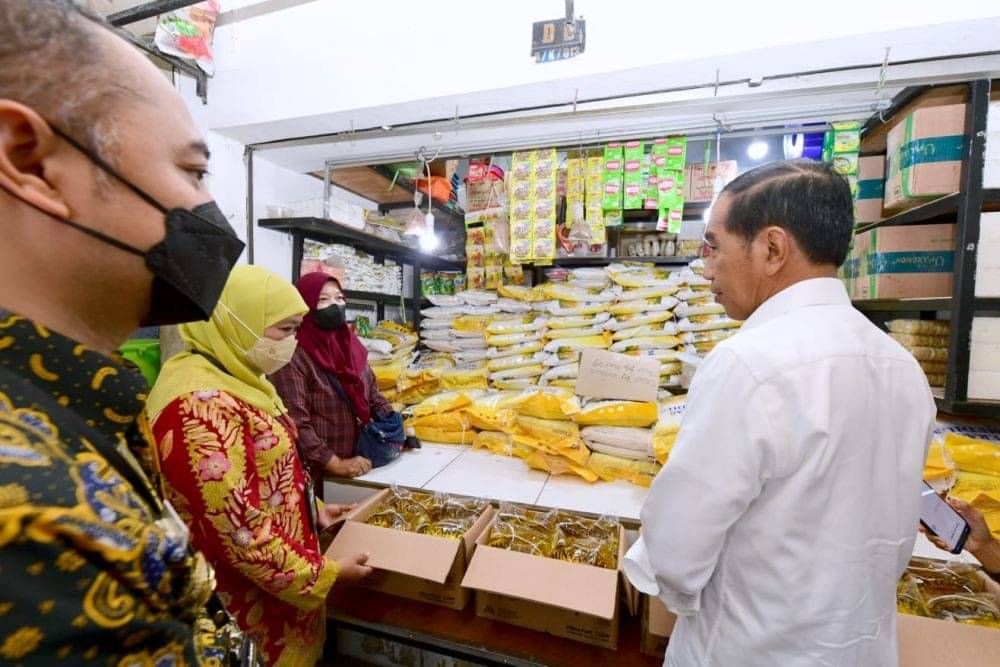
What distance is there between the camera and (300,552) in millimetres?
1084

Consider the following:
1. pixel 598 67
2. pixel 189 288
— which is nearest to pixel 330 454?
pixel 189 288

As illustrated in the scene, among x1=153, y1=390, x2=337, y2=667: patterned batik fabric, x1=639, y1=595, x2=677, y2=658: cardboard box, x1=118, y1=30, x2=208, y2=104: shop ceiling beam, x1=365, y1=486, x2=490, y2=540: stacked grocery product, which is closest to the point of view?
x1=153, y1=390, x2=337, y2=667: patterned batik fabric

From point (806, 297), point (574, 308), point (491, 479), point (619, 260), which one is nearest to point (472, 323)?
point (574, 308)

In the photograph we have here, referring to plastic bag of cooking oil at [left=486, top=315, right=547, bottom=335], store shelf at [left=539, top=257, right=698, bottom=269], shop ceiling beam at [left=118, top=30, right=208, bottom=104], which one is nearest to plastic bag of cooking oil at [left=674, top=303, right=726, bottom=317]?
store shelf at [left=539, top=257, right=698, bottom=269]

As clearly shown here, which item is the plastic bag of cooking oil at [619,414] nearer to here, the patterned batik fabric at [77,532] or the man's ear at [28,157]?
the patterned batik fabric at [77,532]

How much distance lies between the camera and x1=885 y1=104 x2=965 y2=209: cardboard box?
1570 millimetres

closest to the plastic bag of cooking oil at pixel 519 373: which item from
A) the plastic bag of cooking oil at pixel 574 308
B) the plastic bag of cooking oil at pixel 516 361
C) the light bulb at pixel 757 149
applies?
the plastic bag of cooking oil at pixel 516 361

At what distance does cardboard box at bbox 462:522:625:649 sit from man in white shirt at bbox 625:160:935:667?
0.87 ft

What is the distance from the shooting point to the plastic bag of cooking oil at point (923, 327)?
1741 mm

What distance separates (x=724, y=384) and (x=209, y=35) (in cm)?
295

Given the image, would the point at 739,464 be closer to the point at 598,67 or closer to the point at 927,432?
the point at 927,432

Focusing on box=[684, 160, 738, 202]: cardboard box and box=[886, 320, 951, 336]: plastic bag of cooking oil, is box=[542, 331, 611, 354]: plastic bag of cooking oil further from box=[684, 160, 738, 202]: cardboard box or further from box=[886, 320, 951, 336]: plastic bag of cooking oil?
box=[886, 320, 951, 336]: plastic bag of cooking oil

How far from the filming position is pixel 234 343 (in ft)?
3.85

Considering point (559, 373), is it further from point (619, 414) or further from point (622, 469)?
point (622, 469)
